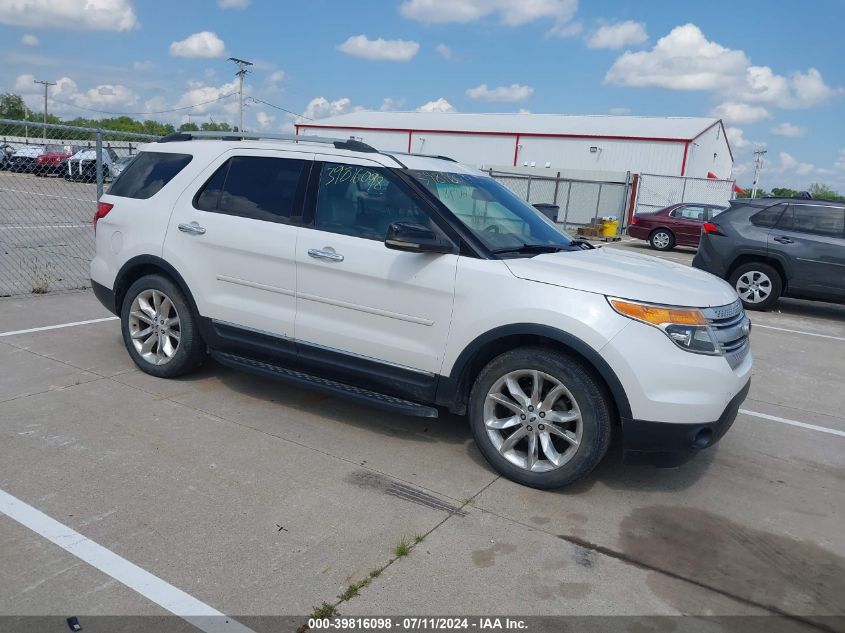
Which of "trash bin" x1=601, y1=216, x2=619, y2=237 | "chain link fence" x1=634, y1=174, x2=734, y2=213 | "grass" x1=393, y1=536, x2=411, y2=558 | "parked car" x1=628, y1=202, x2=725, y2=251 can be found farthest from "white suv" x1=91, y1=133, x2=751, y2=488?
"chain link fence" x1=634, y1=174, x2=734, y2=213

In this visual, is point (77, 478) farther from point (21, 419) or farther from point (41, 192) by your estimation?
point (41, 192)

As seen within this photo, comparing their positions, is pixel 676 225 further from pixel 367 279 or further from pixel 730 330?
pixel 367 279

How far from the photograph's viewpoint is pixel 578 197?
25.6m

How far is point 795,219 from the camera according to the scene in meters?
10.6

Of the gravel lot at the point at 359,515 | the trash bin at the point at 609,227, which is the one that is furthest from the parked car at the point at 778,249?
the trash bin at the point at 609,227

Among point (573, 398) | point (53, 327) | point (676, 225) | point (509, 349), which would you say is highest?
point (676, 225)

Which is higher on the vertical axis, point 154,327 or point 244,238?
point 244,238

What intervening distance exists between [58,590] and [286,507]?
113 centimetres

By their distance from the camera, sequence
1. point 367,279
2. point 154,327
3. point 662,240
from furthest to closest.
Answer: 1. point 662,240
2. point 154,327
3. point 367,279

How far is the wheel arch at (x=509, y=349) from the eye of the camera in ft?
12.6

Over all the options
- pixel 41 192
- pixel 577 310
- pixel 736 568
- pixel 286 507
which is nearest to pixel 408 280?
pixel 577 310

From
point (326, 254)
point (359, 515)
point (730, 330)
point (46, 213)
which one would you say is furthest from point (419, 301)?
point (46, 213)

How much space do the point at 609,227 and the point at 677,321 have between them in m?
20.1

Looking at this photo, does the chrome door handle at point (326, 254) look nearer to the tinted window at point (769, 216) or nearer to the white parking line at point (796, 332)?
the white parking line at point (796, 332)
